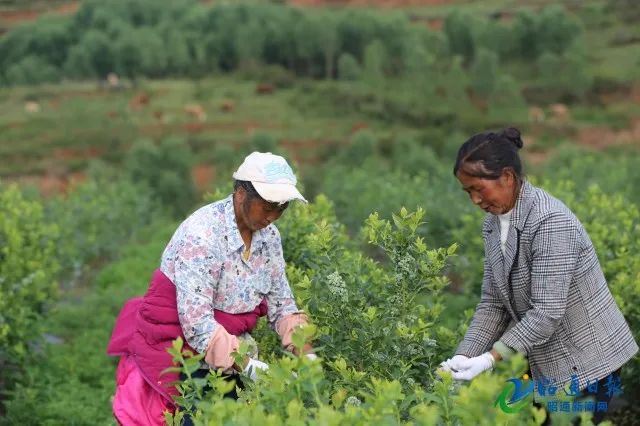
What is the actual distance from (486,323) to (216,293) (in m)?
1.11

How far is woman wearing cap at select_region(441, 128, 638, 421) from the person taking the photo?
342cm

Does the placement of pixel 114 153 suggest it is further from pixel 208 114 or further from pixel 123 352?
pixel 123 352

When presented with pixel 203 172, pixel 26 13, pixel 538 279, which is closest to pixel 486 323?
pixel 538 279

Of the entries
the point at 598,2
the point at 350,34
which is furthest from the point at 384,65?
the point at 598,2

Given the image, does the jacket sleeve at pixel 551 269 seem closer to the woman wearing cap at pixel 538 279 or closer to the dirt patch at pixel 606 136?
the woman wearing cap at pixel 538 279

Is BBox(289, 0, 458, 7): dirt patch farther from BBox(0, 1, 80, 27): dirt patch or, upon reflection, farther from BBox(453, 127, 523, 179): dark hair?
BBox(453, 127, 523, 179): dark hair

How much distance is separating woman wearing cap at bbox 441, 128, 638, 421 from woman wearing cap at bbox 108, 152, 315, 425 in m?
0.74

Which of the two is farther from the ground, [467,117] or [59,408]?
[59,408]

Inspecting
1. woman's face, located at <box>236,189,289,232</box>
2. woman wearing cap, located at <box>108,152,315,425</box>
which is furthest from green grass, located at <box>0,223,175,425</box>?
woman's face, located at <box>236,189,289,232</box>

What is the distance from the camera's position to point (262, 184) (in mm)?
3607

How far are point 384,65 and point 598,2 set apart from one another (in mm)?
15006

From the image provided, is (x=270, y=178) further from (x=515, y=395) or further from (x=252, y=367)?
(x=515, y=395)

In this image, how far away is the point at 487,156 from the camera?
337 centimetres

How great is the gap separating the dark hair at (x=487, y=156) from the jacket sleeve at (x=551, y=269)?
0.83ft
